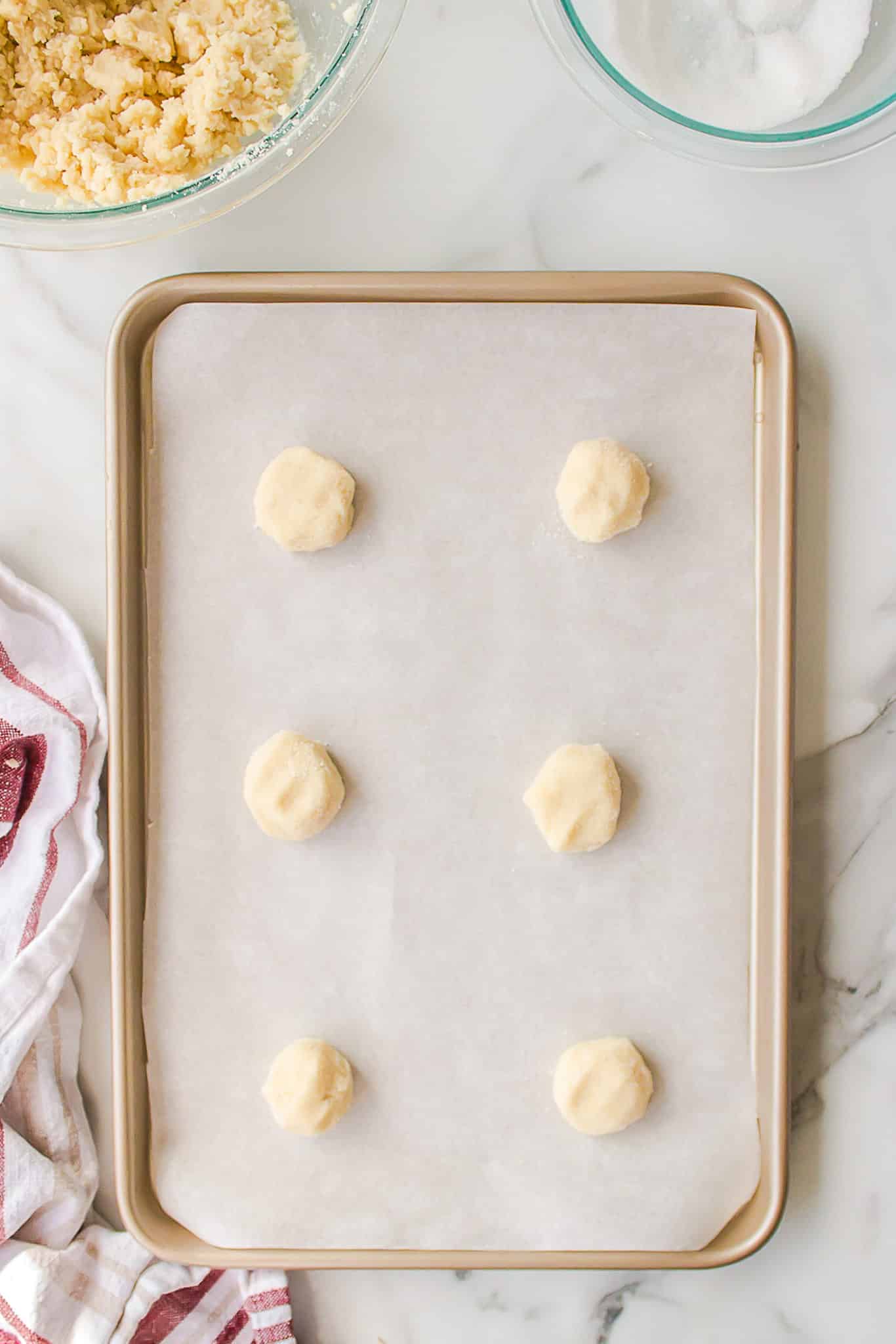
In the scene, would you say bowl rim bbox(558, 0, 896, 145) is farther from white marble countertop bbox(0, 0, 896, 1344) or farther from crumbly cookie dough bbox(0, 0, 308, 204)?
crumbly cookie dough bbox(0, 0, 308, 204)

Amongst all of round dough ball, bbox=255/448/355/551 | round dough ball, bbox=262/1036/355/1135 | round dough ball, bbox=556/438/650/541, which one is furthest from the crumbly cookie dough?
round dough ball, bbox=262/1036/355/1135

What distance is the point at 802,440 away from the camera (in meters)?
0.75

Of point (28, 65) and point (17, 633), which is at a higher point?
point (28, 65)

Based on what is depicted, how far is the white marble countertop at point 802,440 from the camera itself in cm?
74

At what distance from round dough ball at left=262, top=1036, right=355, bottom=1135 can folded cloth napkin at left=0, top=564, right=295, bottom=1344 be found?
0.44 feet

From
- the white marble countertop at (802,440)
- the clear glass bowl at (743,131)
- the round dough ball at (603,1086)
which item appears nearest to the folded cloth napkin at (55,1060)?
the white marble countertop at (802,440)

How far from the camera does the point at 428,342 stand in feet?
2.32

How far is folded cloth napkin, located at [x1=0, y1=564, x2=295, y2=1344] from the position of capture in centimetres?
74

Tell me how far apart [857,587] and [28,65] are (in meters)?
0.59

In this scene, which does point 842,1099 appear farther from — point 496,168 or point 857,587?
point 496,168

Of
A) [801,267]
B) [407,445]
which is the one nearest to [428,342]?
[407,445]

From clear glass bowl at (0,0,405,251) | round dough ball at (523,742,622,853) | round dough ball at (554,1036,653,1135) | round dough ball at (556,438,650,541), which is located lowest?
round dough ball at (554,1036,653,1135)

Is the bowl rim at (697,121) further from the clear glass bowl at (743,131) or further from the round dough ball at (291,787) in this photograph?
the round dough ball at (291,787)

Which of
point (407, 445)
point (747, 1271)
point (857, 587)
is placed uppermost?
point (407, 445)
